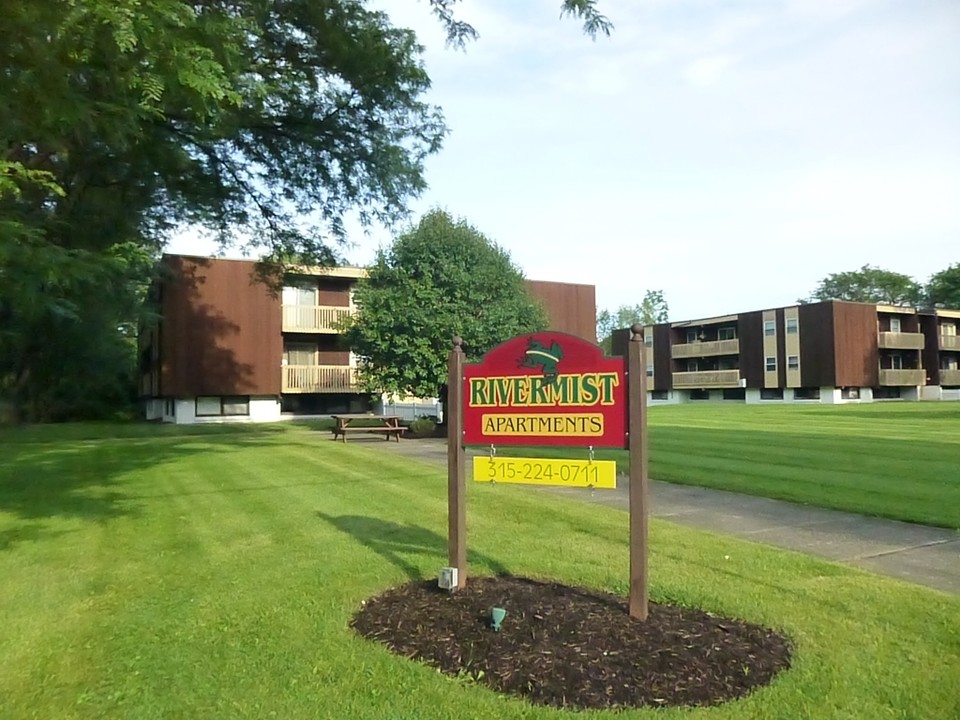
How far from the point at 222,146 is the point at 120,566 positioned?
926 cm

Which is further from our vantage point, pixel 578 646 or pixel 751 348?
pixel 751 348

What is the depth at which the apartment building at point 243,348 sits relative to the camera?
36.6m

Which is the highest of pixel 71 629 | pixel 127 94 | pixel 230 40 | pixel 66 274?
pixel 230 40

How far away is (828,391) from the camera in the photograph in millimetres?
56875

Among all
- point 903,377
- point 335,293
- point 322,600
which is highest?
point 335,293

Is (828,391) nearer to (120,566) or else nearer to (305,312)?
(305,312)

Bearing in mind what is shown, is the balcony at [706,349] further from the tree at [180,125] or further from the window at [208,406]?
the tree at [180,125]

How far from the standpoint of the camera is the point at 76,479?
44.7 feet

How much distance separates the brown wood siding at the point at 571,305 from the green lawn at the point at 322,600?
32.8 meters

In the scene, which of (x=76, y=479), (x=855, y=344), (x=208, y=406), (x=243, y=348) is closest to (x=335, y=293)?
(x=243, y=348)

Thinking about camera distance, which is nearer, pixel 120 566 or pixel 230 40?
pixel 120 566

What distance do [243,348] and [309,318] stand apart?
11.6 feet

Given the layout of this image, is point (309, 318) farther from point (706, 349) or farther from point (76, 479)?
point (706, 349)

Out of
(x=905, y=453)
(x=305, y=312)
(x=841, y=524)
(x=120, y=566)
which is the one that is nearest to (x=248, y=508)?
(x=120, y=566)
